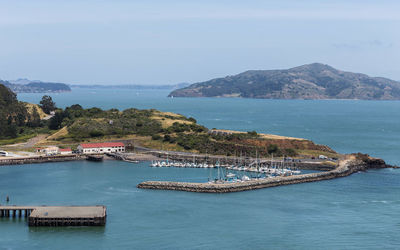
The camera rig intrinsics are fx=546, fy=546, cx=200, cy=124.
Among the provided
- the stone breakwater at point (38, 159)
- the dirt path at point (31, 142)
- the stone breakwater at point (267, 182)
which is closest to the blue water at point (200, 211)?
the stone breakwater at point (267, 182)

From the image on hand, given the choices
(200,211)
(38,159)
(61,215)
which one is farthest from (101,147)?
(61,215)

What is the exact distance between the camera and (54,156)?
281 feet

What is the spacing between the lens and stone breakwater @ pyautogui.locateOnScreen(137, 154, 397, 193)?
201 ft

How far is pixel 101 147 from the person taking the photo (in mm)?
91250

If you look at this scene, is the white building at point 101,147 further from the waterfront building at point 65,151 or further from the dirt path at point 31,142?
the dirt path at point 31,142

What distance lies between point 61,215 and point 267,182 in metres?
26.7

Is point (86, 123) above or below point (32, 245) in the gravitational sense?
above

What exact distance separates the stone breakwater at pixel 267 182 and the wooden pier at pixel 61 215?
12881 millimetres

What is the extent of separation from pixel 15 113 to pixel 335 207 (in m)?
80.9

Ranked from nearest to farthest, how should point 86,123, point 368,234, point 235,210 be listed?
1. point 368,234
2. point 235,210
3. point 86,123

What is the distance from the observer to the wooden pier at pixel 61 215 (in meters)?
47.2

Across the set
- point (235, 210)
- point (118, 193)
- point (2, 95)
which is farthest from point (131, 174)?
point (2, 95)

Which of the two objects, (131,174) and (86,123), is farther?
(86,123)

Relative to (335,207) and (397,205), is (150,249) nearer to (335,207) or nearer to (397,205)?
(335,207)
